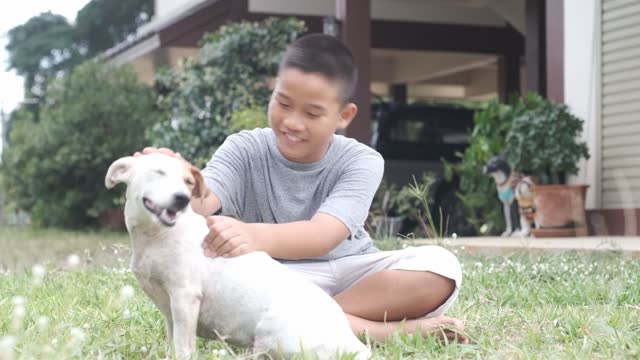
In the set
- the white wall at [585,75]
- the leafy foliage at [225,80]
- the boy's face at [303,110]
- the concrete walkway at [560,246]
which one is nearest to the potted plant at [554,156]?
the white wall at [585,75]

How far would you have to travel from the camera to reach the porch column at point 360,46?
934 centimetres

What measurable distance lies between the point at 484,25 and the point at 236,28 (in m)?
5.31

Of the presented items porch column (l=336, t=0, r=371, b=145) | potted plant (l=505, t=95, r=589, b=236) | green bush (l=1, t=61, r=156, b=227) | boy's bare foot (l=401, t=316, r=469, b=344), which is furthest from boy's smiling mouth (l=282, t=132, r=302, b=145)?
green bush (l=1, t=61, r=156, b=227)

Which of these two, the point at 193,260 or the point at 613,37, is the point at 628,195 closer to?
the point at 613,37

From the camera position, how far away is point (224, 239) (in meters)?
2.50

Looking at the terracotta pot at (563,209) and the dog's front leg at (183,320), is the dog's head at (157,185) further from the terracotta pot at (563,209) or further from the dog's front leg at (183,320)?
the terracotta pot at (563,209)

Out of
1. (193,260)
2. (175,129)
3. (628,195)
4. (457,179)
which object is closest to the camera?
(193,260)

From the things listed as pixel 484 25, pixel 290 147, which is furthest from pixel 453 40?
pixel 290 147

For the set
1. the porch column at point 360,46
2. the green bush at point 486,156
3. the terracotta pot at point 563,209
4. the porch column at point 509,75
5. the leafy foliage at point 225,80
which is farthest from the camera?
the porch column at point 509,75

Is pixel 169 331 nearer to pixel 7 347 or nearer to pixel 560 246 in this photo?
pixel 7 347

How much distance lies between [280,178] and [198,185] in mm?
650

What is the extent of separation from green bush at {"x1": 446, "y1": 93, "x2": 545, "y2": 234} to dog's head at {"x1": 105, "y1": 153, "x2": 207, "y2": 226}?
6.02 m

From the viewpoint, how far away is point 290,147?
2.91 meters

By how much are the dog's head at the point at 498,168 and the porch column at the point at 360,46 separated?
1526 mm
